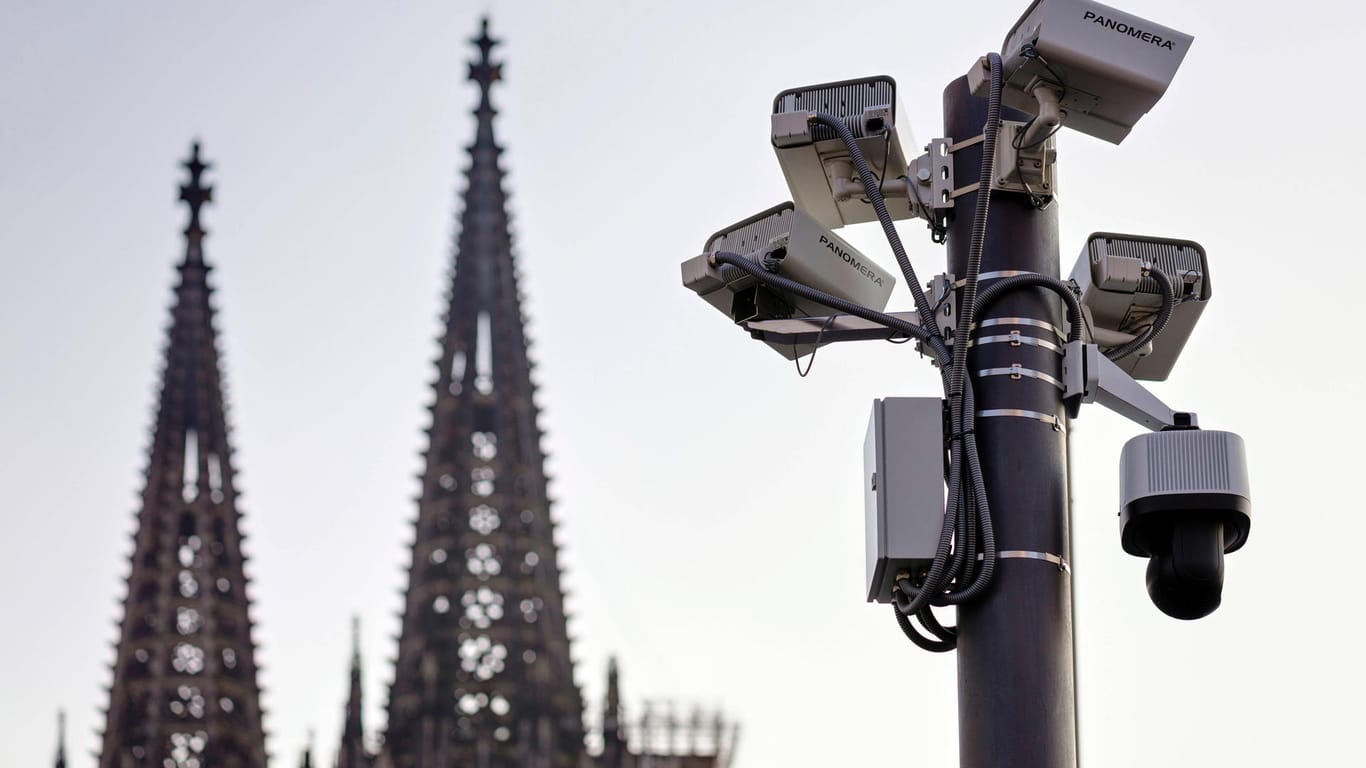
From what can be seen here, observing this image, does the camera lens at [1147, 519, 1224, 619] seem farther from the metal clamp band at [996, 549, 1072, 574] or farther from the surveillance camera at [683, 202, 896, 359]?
the surveillance camera at [683, 202, 896, 359]

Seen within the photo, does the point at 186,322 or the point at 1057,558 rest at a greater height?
the point at 186,322

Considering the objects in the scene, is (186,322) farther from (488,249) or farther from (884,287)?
(884,287)

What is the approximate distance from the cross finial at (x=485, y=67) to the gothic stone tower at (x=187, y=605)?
15220 millimetres

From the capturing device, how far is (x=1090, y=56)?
29.7 feet

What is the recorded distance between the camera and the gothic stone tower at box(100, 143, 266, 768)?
96312 millimetres

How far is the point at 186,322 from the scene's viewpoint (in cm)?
10138

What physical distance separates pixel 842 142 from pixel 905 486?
1533 millimetres

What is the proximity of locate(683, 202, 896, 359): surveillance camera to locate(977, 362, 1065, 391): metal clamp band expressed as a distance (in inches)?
32.6

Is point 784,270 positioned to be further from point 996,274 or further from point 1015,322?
point 1015,322

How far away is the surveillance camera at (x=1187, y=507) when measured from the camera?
348 inches

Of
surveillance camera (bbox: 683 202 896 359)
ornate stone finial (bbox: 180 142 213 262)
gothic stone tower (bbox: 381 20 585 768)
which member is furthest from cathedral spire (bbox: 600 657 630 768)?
surveillance camera (bbox: 683 202 896 359)

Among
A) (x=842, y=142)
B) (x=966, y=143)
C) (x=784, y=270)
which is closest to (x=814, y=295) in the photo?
(x=784, y=270)

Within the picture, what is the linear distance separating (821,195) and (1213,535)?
224 cm

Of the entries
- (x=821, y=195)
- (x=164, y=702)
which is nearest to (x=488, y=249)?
(x=164, y=702)
